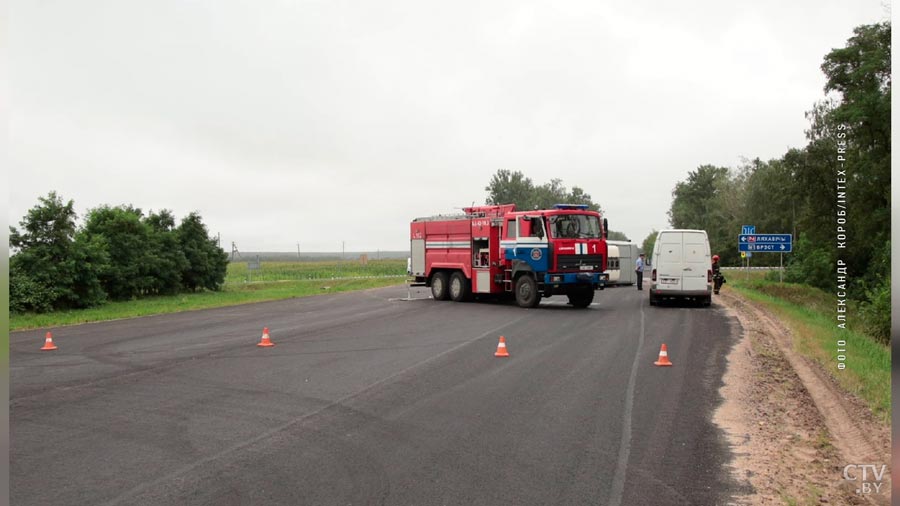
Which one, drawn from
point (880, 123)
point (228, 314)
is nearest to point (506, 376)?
point (228, 314)

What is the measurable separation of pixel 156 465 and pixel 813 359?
10997 mm

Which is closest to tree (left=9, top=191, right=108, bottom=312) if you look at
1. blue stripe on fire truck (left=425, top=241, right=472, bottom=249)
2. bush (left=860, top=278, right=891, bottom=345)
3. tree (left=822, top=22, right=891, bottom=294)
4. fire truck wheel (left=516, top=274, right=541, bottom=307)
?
blue stripe on fire truck (left=425, top=241, right=472, bottom=249)

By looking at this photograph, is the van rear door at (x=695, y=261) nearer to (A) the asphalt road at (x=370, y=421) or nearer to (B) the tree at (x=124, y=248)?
(A) the asphalt road at (x=370, y=421)

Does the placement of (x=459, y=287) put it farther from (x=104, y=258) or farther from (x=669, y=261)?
(x=104, y=258)

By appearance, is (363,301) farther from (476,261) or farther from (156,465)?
(156,465)

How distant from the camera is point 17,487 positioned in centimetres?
574

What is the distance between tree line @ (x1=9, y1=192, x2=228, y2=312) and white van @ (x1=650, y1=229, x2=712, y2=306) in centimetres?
1919

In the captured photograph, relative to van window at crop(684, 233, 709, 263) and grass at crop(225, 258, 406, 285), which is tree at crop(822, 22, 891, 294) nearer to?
van window at crop(684, 233, 709, 263)

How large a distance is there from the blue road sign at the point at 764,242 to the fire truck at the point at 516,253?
54.8ft

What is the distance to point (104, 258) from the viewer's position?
27.3m

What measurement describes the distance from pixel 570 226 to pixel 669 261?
389 centimetres

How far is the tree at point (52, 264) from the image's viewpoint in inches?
937

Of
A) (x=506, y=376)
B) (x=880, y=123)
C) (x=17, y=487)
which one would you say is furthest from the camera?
(x=880, y=123)

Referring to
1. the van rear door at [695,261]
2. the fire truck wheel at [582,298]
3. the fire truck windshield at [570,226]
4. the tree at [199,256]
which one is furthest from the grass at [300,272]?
the van rear door at [695,261]
